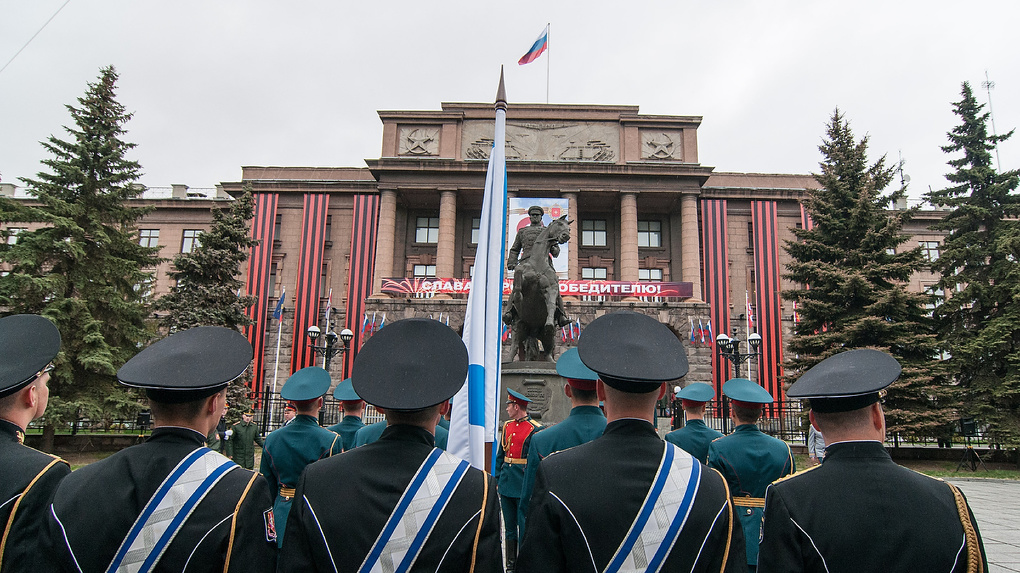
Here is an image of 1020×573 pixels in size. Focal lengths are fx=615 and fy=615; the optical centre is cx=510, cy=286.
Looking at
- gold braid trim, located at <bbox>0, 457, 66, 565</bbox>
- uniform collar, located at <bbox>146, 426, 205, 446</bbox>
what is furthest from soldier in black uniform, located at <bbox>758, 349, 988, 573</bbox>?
gold braid trim, located at <bbox>0, 457, 66, 565</bbox>

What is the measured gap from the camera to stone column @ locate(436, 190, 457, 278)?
38281 millimetres

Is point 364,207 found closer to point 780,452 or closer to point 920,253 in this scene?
point 920,253

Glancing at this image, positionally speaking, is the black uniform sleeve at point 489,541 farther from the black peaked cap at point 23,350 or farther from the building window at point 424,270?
the building window at point 424,270

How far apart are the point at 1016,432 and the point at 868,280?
19.5ft

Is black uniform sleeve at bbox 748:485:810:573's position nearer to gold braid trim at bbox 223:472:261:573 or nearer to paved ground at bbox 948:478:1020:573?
gold braid trim at bbox 223:472:261:573

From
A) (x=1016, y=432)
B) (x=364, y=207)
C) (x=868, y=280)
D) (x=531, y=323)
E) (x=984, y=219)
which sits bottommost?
(x=1016, y=432)

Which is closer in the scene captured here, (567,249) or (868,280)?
(868,280)

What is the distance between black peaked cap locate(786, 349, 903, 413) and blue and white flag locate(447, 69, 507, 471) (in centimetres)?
282

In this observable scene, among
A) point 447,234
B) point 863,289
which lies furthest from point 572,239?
point 863,289

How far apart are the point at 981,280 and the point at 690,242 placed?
18460 millimetres

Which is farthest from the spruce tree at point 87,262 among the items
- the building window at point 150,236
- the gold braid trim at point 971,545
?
the building window at point 150,236

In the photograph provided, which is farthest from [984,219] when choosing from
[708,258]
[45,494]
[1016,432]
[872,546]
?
[45,494]

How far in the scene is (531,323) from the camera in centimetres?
1138

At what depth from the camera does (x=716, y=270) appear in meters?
38.0
